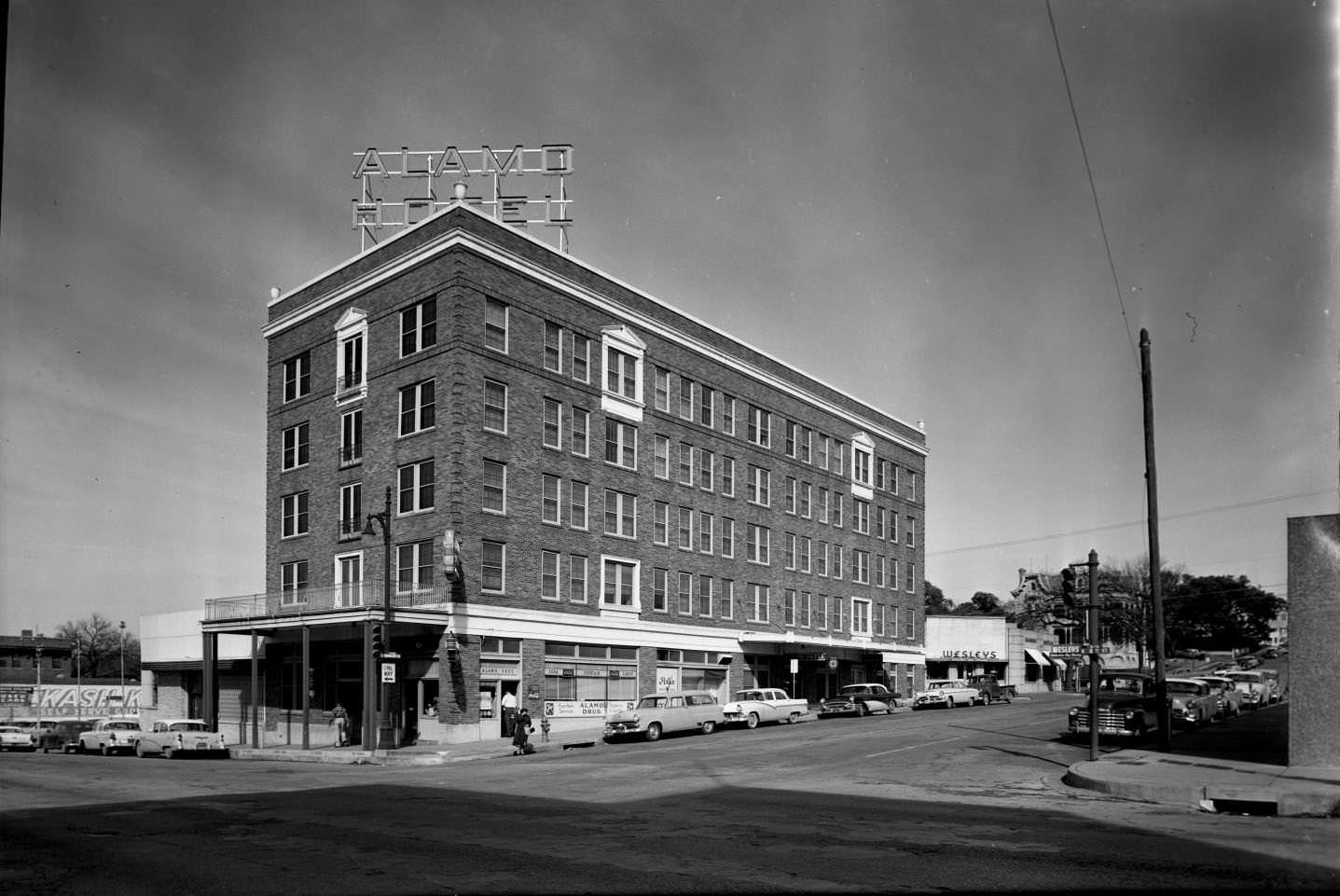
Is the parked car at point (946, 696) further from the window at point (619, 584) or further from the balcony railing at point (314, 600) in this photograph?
the balcony railing at point (314, 600)

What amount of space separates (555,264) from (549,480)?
8733 mm

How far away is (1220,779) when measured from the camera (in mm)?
19125

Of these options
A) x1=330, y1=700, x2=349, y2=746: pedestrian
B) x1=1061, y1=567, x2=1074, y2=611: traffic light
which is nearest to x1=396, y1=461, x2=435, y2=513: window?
x1=330, y1=700, x2=349, y2=746: pedestrian

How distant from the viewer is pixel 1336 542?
68.0 feet

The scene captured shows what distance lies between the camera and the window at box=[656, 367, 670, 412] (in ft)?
174

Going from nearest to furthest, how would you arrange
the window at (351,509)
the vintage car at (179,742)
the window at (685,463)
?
the vintage car at (179,742) → the window at (351,509) → the window at (685,463)

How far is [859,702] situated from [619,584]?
12.4 meters

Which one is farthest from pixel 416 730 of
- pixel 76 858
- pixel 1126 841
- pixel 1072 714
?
pixel 1126 841

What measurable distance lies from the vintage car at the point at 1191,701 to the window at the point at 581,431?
77.7 ft

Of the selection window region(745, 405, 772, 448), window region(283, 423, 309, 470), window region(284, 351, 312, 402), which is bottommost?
window region(283, 423, 309, 470)

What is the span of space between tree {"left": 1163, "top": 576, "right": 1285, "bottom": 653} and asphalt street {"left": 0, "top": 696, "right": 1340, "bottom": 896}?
114225mm

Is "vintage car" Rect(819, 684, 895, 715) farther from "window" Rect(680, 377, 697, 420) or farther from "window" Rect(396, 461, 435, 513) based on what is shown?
"window" Rect(396, 461, 435, 513)

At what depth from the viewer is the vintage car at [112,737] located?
145 feet

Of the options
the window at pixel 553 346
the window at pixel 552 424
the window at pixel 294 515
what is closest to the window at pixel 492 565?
the window at pixel 552 424
